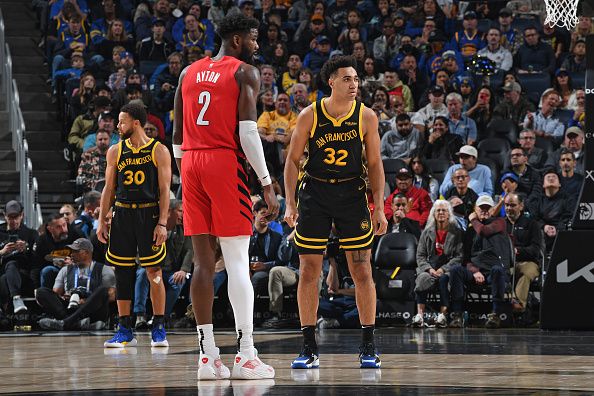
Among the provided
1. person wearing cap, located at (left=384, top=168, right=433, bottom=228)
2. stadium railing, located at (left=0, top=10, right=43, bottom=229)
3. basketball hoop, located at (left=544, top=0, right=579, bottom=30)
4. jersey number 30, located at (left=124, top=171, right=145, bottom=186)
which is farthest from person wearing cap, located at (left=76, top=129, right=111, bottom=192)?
basketball hoop, located at (left=544, top=0, right=579, bottom=30)

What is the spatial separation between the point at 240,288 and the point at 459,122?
10.2 metres

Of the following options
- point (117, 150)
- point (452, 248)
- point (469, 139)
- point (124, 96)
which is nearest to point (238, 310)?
point (117, 150)

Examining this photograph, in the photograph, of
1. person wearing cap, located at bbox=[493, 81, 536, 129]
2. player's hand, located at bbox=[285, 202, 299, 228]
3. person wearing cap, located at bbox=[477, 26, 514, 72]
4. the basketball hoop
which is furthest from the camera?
person wearing cap, located at bbox=[477, 26, 514, 72]

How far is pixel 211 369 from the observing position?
7.55 meters

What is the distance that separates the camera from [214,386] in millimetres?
7094

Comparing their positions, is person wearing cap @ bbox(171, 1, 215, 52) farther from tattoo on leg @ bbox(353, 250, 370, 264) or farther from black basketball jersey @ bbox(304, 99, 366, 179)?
tattoo on leg @ bbox(353, 250, 370, 264)

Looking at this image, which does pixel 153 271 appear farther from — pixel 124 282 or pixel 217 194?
pixel 217 194

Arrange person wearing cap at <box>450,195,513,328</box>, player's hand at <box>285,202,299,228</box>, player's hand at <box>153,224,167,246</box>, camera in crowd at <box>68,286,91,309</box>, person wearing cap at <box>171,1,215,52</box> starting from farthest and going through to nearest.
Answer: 1. person wearing cap at <box>171,1,215,52</box>
2. camera in crowd at <box>68,286,91,309</box>
3. person wearing cap at <box>450,195,513,328</box>
4. player's hand at <box>153,224,167,246</box>
5. player's hand at <box>285,202,299,228</box>

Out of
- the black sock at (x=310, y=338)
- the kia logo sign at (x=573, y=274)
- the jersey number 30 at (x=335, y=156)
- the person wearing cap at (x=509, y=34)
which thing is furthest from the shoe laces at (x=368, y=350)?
the person wearing cap at (x=509, y=34)

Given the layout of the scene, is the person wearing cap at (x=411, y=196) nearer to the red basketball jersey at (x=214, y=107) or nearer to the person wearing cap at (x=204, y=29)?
the person wearing cap at (x=204, y=29)

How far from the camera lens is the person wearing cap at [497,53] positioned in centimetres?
1925

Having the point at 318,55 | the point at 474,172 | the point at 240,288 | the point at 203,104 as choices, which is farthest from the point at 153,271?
the point at 318,55

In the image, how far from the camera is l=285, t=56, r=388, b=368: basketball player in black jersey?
27.7 ft

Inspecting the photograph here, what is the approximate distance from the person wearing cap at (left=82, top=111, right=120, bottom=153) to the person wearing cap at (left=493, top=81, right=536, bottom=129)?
18.8 feet
